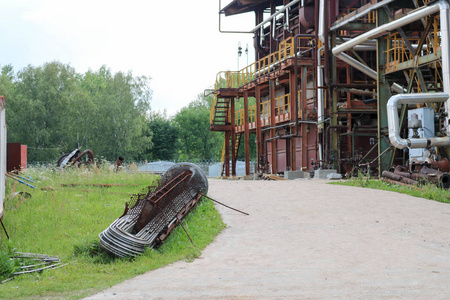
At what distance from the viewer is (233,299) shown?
613 cm

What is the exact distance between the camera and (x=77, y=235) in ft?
34.5

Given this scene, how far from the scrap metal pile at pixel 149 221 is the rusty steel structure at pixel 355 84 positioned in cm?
852

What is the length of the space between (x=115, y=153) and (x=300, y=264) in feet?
174

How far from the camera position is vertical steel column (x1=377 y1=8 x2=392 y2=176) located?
21.0 metres

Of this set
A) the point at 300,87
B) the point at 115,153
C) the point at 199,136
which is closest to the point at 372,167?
the point at 300,87

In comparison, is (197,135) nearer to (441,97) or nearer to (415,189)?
(441,97)

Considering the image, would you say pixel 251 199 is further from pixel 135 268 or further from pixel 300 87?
pixel 300 87

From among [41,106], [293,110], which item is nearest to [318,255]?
[293,110]

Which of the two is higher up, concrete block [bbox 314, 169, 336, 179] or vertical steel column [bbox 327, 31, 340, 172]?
vertical steel column [bbox 327, 31, 340, 172]

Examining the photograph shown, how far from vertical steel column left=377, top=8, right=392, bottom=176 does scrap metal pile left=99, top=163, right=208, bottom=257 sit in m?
10.1

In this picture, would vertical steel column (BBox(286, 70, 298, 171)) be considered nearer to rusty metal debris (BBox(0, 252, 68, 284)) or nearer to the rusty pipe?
the rusty pipe

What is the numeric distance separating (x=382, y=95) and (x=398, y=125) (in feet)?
11.0

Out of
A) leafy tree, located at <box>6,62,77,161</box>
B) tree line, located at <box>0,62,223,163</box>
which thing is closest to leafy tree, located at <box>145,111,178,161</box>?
tree line, located at <box>0,62,223,163</box>

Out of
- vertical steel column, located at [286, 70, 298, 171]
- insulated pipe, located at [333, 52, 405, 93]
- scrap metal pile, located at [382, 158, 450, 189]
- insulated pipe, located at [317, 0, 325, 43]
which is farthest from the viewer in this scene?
vertical steel column, located at [286, 70, 298, 171]
